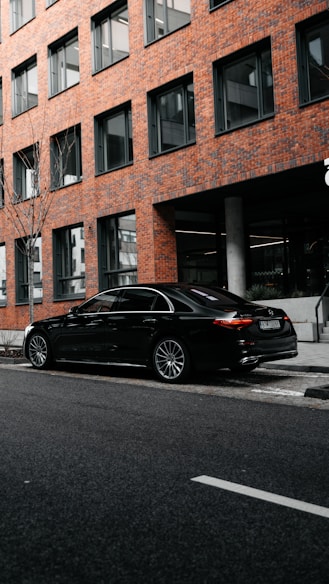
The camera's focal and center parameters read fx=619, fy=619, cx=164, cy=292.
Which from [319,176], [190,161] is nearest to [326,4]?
[319,176]

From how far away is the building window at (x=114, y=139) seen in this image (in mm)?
20562

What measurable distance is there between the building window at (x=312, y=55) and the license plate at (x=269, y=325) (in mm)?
7625

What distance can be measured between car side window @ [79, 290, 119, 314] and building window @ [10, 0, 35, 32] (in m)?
18.2

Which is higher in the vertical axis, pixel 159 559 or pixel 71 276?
pixel 71 276

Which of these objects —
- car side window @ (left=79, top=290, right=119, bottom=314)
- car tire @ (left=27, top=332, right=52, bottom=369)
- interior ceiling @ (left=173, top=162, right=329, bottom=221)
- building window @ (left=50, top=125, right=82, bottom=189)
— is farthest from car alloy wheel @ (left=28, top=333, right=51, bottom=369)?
building window @ (left=50, top=125, right=82, bottom=189)

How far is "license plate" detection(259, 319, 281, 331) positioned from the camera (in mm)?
9219

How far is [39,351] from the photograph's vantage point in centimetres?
1204

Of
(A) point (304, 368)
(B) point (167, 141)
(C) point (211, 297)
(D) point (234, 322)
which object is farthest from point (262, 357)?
(B) point (167, 141)

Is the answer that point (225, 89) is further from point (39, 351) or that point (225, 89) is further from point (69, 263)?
point (39, 351)

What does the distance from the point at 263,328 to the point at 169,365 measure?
5.12ft

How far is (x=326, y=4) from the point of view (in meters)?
14.6

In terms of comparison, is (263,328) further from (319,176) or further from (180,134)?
(180,134)

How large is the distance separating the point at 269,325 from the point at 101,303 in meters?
3.17

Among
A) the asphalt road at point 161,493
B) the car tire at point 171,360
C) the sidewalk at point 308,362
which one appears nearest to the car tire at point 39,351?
the car tire at point 171,360
